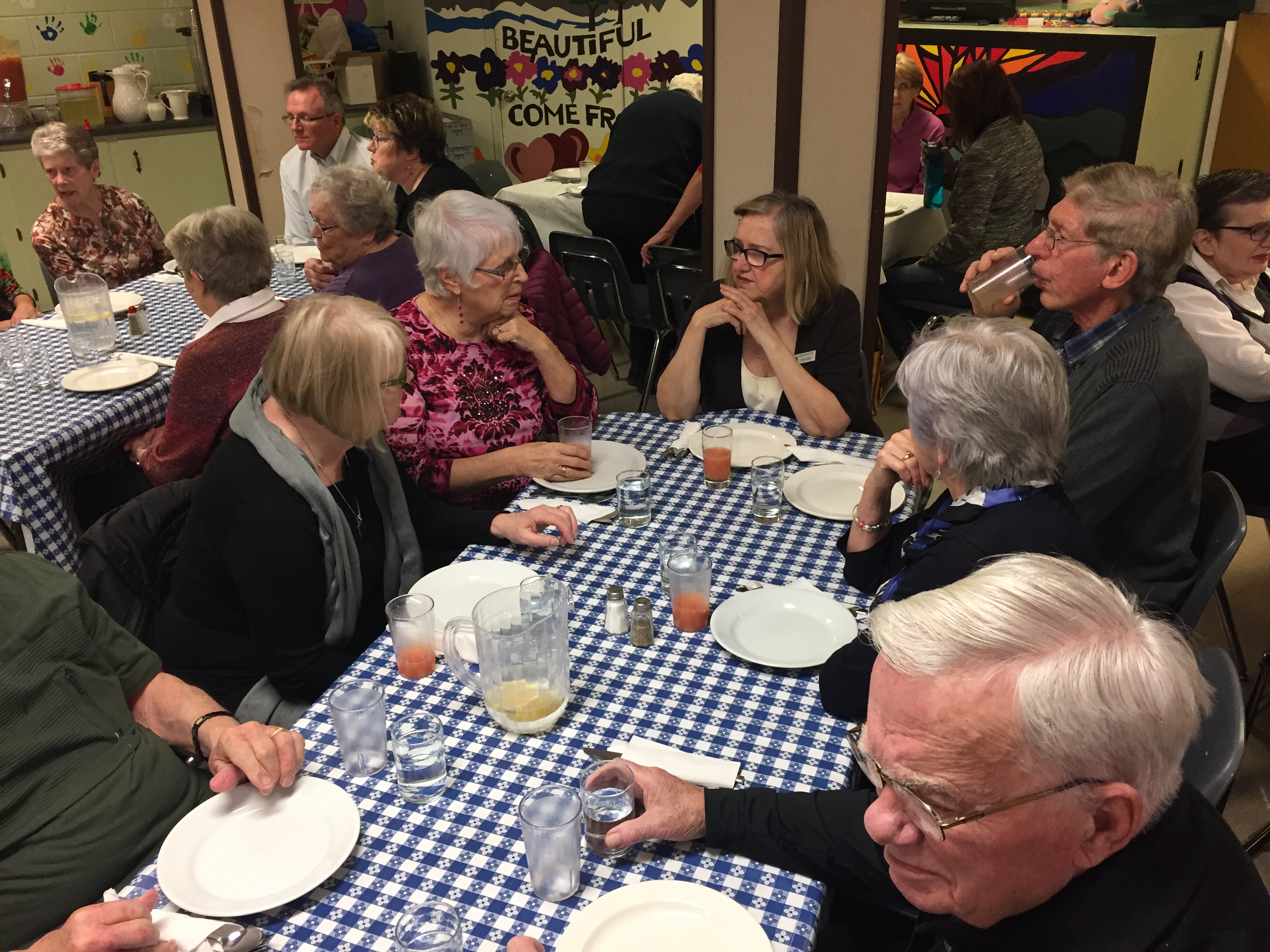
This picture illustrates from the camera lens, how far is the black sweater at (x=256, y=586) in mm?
1948

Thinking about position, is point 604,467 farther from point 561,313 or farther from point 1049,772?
point 1049,772

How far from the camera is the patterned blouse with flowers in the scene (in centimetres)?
270

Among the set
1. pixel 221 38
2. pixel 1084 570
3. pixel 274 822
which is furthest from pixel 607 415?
pixel 221 38

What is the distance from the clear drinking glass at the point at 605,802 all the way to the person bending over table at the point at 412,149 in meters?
3.34

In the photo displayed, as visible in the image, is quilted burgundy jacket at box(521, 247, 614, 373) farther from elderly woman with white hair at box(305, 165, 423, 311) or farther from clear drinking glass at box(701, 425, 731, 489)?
clear drinking glass at box(701, 425, 731, 489)

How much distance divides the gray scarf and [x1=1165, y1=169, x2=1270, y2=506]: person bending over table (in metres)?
2.41

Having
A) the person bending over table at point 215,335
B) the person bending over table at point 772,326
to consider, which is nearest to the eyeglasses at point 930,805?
the person bending over table at point 772,326

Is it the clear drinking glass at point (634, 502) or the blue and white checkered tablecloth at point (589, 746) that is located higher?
the clear drinking glass at point (634, 502)

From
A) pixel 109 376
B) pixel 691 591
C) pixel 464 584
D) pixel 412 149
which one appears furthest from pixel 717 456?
pixel 412 149

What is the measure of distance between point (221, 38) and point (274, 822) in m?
5.48

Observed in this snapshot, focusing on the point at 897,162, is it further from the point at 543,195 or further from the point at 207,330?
the point at 207,330

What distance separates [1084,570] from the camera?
3.86ft

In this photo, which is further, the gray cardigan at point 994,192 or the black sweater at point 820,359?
the gray cardigan at point 994,192

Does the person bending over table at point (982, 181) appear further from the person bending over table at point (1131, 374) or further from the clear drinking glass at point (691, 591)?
the clear drinking glass at point (691, 591)
